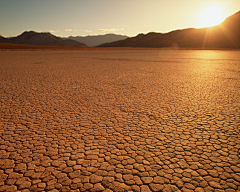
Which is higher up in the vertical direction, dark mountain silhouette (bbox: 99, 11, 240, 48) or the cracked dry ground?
dark mountain silhouette (bbox: 99, 11, 240, 48)

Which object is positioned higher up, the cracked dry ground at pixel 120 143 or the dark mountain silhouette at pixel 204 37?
the dark mountain silhouette at pixel 204 37

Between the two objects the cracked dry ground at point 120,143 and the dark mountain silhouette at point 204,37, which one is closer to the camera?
the cracked dry ground at point 120,143

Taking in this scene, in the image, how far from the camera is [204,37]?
289 ft

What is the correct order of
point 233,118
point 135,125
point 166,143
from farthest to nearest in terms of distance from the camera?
point 233,118 < point 135,125 < point 166,143

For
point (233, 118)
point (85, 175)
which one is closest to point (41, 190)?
point (85, 175)

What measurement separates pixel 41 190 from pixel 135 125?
197 centimetres

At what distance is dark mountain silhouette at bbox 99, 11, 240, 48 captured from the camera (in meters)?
76.0

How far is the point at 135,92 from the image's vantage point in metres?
5.68

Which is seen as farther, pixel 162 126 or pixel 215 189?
pixel 162 126

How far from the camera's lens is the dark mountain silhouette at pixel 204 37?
76.0 m

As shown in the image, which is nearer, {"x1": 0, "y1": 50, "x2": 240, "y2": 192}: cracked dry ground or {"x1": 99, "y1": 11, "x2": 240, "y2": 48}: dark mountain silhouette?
{"x1": 0, "y1": 50, "x2": 240, "y2": 192}: cracked dry ground

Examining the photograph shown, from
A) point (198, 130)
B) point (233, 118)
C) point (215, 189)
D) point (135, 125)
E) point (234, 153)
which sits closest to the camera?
point (215, 189)

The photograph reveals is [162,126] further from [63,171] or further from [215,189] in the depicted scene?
[63,171]

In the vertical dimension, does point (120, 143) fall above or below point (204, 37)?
below
